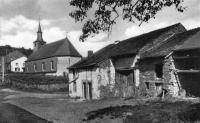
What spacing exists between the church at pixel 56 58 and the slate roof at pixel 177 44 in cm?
3615

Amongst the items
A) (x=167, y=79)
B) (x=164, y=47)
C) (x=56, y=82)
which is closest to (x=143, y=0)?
(x=167, y=79)

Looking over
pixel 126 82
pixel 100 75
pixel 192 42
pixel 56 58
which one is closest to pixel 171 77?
pixel 192 42

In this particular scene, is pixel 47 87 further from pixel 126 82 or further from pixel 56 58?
pixel 126 82

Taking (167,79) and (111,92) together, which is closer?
(167,79)

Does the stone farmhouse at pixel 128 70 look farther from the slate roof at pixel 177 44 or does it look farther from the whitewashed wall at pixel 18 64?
the whitewashed wall at pixel 18 64

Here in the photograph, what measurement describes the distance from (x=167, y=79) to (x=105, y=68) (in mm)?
8382

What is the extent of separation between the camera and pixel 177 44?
25.0 m

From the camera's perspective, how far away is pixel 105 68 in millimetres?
30547

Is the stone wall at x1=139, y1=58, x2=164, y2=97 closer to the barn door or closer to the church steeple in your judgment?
the barn door

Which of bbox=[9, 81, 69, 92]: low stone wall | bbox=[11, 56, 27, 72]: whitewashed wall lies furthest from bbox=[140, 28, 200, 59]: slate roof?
bbox=[11, 56, 27, 72]: whitewashed wall

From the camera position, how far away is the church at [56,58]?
61.7m

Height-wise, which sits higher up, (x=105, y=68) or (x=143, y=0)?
(x=143, y=0)

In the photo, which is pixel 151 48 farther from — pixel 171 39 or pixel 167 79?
pixel 167 79

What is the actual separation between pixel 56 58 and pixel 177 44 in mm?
40614
